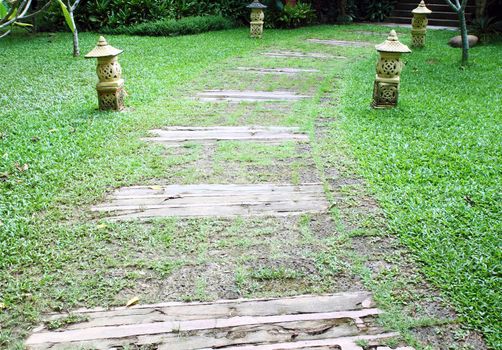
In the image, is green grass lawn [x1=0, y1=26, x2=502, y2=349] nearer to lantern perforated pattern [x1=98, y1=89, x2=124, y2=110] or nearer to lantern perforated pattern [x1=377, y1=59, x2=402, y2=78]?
lantern perforated pattern [x1=98, y1=89, x2=124, y2=110]

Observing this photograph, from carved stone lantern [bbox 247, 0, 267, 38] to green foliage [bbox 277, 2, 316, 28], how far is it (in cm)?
176

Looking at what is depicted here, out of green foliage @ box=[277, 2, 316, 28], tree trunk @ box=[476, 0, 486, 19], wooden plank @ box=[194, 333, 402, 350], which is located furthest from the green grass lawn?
green foliage @ box=[277, 2, 316, 28]

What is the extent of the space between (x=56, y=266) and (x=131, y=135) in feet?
7.43

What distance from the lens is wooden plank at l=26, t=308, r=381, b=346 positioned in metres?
2.25

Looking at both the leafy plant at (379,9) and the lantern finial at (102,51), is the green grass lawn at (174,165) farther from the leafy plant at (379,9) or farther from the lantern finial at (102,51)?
the leafy plant at (379,9)

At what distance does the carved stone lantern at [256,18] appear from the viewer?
10.6m

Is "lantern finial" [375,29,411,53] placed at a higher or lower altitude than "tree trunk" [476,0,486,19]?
lower

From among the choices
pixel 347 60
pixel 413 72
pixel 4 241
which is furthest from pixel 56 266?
pixel 347 60

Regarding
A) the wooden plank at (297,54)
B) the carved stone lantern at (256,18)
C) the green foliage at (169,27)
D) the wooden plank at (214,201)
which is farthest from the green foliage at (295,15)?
A: the wooden plank at (214,201)

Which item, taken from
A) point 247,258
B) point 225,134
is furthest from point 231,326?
point 225,134

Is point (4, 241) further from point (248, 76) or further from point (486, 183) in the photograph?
point (248, 76)

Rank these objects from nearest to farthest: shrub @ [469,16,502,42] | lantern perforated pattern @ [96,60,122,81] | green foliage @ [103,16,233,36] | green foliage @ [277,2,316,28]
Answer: lantern perforated pattern @ [96,60,122,81] < shrub @ [469,16,502,42] < green foliage @ [103,16,233,36] < green foliage @ [277,2,316,28]

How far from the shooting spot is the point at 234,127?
516cm

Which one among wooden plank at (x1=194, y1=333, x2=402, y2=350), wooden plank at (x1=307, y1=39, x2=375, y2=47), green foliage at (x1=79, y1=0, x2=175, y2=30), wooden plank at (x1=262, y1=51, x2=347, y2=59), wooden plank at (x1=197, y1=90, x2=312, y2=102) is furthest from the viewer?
green foliage at (x1=79, y1=0, x2=175, y2=30)
